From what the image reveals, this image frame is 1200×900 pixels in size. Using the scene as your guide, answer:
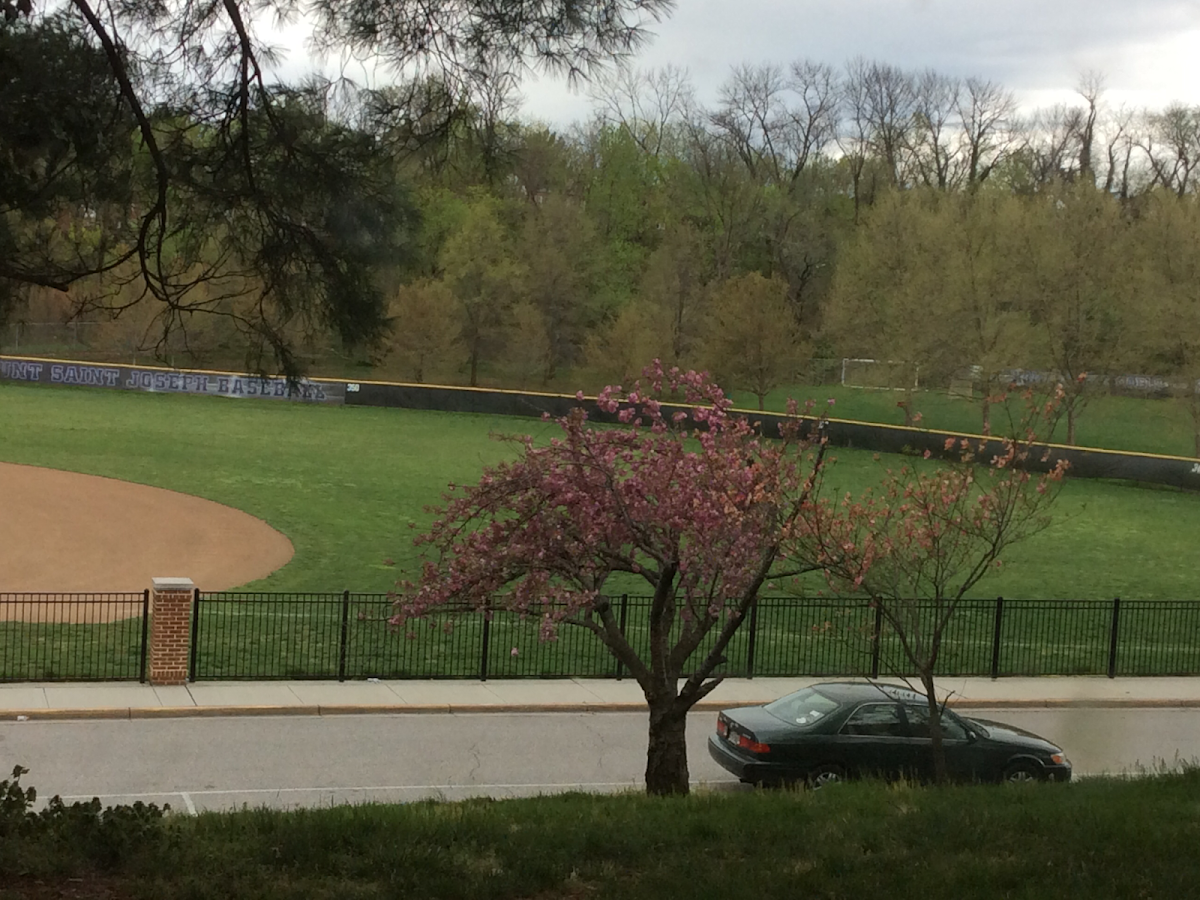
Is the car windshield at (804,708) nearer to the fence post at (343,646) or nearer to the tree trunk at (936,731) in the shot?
the tree trunk at (936,731)

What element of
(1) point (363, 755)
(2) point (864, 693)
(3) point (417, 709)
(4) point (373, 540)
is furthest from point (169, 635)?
(4) point (373, 540)

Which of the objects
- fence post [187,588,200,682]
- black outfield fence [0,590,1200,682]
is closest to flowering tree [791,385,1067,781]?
black outfield fence [0,590,1200,682]

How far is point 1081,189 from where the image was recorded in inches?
2484

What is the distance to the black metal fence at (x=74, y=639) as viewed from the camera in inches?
754

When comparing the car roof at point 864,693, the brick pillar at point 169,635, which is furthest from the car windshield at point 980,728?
the brick pillar at point 169,635

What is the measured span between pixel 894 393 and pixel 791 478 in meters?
55.4

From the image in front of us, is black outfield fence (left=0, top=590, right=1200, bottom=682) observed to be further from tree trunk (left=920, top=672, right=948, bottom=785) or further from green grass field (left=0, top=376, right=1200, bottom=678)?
tree trunk (left=920, top=672, right=948, bottom=785)

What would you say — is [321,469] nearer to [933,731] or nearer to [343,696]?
[343,696]

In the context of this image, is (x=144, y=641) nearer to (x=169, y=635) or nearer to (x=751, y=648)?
(x=169, y=635)

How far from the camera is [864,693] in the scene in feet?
50.3

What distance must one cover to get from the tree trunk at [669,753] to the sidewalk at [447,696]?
616 centimetres

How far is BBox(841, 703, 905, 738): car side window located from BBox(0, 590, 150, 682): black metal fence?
1026 centimetres

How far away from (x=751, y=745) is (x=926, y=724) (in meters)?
1.95

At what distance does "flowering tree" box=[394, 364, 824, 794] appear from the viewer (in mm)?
13227
